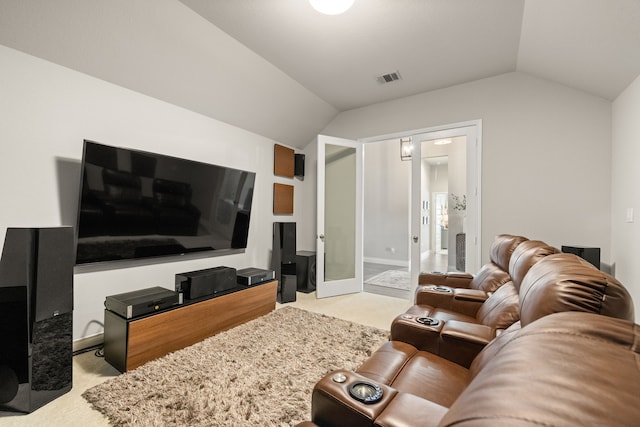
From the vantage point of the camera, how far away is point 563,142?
3.18 metres

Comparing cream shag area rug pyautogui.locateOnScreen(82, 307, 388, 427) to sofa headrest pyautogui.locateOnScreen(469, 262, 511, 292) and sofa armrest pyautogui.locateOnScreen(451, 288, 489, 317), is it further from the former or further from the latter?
sofa headrest pyautogui.locateOnScreen(469, 262, 511, 292)

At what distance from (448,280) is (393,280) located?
2.53 m

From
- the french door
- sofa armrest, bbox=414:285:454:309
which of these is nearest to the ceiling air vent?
the french door

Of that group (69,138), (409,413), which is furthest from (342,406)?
(69,138)

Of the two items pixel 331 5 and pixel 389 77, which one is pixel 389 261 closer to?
pixel 389 77

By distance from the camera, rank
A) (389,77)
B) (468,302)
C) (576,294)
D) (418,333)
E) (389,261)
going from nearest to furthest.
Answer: (576,294), (418,333), (468,302), (389,77), (389,261)

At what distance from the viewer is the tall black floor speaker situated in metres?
1.73

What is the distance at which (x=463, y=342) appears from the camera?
1521 mm

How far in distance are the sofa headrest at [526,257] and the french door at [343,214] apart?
8.78ft

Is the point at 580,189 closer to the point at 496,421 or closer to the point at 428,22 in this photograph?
the point at 428,22

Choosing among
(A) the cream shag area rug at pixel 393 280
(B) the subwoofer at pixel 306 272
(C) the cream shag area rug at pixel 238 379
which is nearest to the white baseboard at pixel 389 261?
(A) the cream shag area rug at pixel 393 280

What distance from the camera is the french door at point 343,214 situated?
4406mm

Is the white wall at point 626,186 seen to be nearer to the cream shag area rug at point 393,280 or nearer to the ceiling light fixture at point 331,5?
the ceiling light fixture at point 331,5

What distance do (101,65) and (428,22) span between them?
2853mm
